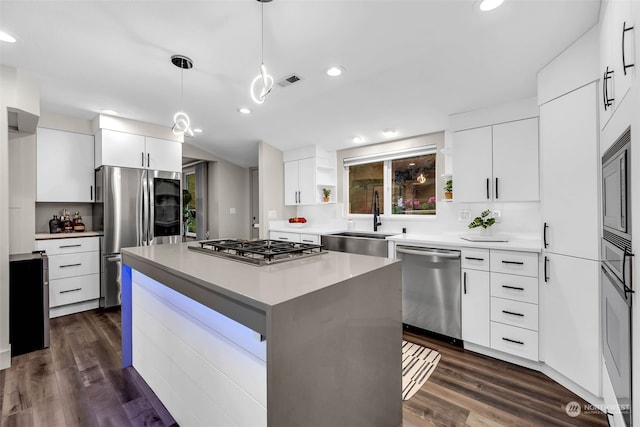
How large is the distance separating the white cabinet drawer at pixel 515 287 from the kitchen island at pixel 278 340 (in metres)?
1.27

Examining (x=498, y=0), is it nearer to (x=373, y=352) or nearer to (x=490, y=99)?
(x=490, y=99)

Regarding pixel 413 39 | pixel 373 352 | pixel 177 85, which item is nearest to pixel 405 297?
pixel 373 352

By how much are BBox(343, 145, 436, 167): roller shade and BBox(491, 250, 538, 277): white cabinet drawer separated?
5.14ft

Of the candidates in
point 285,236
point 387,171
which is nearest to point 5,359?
point 285,236

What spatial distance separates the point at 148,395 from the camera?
75.7 inches

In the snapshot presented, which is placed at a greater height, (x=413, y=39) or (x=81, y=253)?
(x=413, y=39)

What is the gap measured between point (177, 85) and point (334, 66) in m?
1.63

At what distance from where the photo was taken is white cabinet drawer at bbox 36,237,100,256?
3.27 metres

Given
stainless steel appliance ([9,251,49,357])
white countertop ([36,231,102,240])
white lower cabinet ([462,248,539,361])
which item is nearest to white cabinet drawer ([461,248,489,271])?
white lower cabinet ([462,248,539,361])

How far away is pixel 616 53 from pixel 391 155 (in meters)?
2.59

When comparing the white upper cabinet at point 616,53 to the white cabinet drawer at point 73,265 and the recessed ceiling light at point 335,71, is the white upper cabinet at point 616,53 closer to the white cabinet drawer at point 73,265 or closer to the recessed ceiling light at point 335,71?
the recessed ceiling light at point 335,71

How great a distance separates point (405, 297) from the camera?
113 inches

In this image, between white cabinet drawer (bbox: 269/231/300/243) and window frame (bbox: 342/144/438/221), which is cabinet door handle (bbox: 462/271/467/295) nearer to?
window frame (bbox: 342/144/438/221)

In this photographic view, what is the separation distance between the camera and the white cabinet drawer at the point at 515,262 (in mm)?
2145
